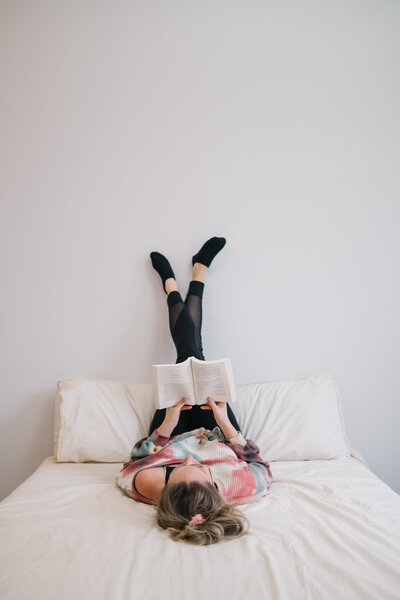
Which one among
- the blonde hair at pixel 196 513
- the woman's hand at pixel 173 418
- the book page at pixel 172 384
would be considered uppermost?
the book page at pixel 172 384

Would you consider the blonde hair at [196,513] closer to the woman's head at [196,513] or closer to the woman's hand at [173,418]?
the woman's head at [196,513]

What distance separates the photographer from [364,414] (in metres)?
2.12

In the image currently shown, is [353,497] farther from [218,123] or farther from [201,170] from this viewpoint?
[218,123]

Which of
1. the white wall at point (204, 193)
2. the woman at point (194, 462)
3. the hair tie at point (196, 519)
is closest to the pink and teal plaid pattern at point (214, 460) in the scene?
the woman at point (194, 462)

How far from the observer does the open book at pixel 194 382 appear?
1618 mm

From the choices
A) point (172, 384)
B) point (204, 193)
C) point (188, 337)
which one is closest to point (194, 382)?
point (172, 384)

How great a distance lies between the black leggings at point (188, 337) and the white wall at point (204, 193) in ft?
0.37

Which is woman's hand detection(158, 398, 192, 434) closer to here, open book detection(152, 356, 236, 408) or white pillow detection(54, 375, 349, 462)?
open book detection(152, 356, 236, 408)

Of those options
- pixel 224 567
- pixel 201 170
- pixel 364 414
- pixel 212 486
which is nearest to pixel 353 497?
pixel 212 486

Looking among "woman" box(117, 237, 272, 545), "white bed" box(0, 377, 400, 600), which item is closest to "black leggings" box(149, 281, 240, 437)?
"woman" box(117, 237, 272, 545)

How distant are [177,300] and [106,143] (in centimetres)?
92

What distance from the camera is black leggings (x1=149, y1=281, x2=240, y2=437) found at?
1816 mm

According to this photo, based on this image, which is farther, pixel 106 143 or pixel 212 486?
pixel 106 143

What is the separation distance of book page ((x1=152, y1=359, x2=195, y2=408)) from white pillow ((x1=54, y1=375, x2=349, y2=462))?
0.32 m
